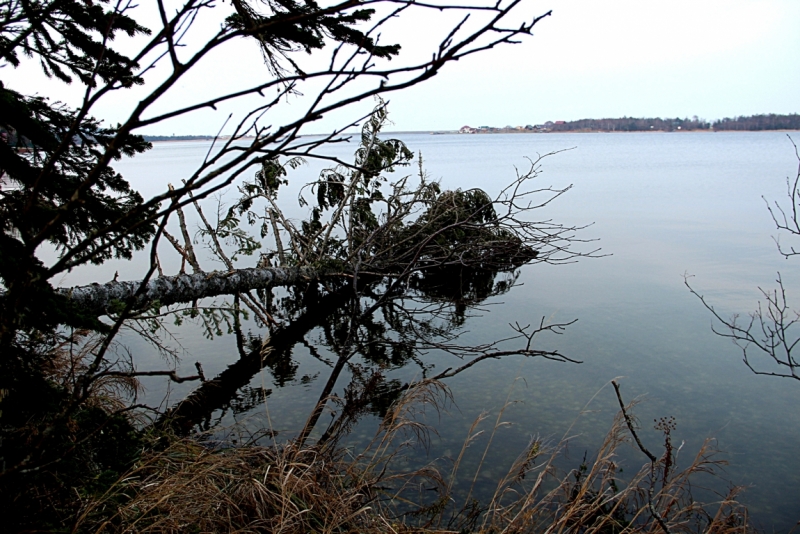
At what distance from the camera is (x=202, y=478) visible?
3129mm

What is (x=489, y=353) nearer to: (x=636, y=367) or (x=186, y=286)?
(x=636, y=367)

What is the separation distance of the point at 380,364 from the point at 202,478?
3262mm

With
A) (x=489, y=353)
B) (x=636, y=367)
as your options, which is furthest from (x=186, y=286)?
(x=636, y=367)

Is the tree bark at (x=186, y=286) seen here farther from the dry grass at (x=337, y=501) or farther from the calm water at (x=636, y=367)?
the dry grass at (x=337, y=501)

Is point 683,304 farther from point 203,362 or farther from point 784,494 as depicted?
point 203,362

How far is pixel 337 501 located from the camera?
10.4 feet

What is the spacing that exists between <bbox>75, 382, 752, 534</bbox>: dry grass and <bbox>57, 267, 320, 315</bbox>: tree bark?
1.97 meters

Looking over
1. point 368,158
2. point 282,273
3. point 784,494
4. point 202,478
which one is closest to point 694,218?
point 368,158

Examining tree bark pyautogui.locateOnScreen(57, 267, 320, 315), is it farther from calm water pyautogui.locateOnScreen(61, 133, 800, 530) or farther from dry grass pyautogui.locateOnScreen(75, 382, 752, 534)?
dry grass pyautogui.locateOnScreen(75, 382, 752, 534)

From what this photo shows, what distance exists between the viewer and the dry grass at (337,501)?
2.73 metres

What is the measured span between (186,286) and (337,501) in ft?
12.9

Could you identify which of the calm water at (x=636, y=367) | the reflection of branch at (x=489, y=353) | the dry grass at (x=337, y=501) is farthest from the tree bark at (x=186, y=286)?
the reflection of branch at (x=489, y=353)

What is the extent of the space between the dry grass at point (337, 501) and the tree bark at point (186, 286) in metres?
1.97

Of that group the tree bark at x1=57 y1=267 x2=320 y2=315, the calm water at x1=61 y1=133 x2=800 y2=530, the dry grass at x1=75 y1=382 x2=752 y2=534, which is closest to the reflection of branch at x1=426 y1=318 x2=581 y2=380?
the calm water at x1=61 y1=133 x2=800 y2=530
